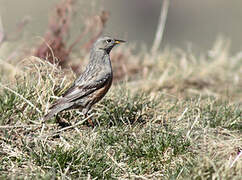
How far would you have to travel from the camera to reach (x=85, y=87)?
5.68 meters

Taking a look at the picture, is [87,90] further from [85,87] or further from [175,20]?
[175,20]

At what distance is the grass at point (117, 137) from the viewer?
4324 mm

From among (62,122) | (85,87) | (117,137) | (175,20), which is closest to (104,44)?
(85,87)

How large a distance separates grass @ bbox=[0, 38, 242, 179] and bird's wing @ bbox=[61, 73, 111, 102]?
19 centimetres

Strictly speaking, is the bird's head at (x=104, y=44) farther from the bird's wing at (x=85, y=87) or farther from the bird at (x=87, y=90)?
the bird's wing at (x=85, y=87)

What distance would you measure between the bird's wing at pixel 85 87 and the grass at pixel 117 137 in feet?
0.61

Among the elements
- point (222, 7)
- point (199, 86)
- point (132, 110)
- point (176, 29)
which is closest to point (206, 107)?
point (132, 110)

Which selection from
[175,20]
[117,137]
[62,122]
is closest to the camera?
[117,137]

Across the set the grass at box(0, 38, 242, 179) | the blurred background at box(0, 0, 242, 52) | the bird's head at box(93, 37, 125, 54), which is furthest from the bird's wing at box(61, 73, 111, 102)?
the blurred background at box(0, 0, 242, 52)

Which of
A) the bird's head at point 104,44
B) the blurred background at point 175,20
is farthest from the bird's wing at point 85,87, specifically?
the blurred background at point 175,20

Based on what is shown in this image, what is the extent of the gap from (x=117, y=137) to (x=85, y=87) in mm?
1043

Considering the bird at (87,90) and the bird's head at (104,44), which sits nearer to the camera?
the bird at (87,90)

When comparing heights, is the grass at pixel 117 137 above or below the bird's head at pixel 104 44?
below

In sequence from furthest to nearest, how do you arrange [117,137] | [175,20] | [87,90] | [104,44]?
[175,20] < [104,44] < [87,90] < [117,137]
